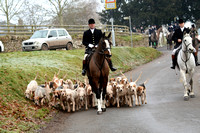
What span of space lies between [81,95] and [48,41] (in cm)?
1747

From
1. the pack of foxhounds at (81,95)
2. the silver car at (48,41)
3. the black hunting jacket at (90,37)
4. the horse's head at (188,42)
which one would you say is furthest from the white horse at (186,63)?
the silver car at (48,41)

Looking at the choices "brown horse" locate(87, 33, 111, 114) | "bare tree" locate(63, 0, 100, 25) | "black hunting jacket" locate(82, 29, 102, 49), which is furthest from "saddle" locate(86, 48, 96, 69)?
"bare tree" locate(63, 0, 100, 25)

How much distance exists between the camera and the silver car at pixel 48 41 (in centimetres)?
2834

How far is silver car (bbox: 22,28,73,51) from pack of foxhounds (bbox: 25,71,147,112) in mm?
15442

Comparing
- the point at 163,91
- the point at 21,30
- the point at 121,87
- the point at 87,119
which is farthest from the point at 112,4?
the point at 87,119

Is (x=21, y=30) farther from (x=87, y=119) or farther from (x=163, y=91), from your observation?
(x=87, y=119)

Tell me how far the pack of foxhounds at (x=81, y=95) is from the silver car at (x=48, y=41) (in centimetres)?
1544

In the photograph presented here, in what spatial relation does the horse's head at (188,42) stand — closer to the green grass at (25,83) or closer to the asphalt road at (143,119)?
the asphalt road at (143,119)

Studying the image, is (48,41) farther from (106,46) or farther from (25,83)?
(106,46)

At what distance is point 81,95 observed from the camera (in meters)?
12.2

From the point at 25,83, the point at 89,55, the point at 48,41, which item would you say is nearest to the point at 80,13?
the point at 48,41

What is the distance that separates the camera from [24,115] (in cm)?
1059

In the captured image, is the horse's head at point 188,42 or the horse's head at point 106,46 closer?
the horse's head at point 106,46

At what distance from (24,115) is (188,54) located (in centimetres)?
623
